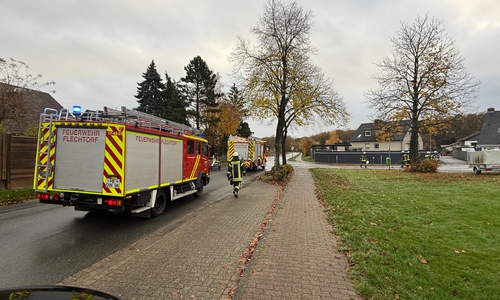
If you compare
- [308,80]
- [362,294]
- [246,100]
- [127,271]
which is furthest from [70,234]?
[308,80]

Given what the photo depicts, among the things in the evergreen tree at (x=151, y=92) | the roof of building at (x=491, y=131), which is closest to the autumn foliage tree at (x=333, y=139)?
the roof of building at (x=491, y=131)

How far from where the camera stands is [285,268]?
3986mm

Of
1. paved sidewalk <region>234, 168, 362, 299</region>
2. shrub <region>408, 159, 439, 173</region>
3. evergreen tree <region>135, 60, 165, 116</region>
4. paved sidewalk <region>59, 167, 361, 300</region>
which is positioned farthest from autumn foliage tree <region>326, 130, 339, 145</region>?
paved sidewalk <region>59, 167, 361, 300</region>

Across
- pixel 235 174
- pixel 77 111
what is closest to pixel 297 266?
pixel 77 111

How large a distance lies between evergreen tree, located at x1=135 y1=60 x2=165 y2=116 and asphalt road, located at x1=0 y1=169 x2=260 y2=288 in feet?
115

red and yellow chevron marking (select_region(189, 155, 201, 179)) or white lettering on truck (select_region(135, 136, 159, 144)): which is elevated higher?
white lettering on truck (select_region(135, 136, 159, 144))

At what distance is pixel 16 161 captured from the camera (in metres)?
11.0

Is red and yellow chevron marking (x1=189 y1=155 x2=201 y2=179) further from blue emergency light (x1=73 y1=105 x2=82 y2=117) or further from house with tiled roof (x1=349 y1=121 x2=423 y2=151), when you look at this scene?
house with tiled roof (x1=349 y1=121 x2=423 y2=151)

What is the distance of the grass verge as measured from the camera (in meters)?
8.97

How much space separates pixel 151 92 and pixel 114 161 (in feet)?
130

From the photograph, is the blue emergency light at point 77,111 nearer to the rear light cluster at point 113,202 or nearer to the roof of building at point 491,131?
the rear light cluster at point 113,202

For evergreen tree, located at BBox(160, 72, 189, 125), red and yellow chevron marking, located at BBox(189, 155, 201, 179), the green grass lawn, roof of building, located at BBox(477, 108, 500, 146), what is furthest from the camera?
roof of building, located at BBox(477, 108, 500, 146)

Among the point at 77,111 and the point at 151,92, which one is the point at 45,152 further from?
the point at 151,92

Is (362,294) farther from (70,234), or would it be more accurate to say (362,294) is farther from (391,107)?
(391,107)
